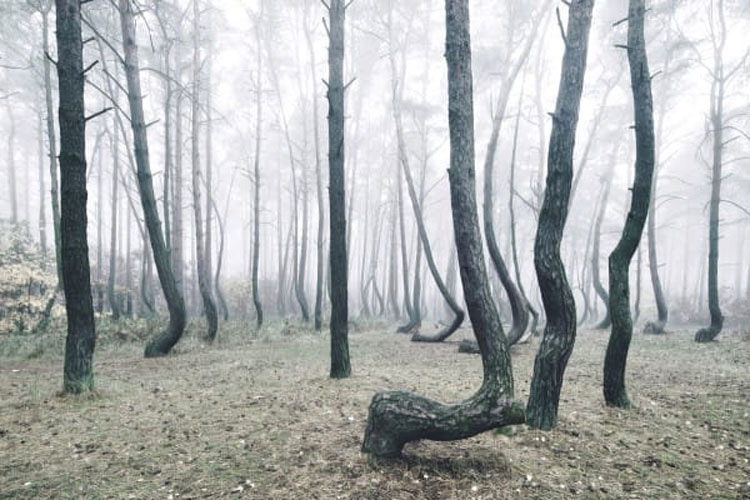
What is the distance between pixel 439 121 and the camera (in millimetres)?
18703

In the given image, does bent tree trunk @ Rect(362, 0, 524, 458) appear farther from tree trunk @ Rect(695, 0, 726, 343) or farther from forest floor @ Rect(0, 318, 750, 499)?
tree trunk @ Rect(695, 0, 726, 343)

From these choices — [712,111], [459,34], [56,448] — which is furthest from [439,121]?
[56,448]

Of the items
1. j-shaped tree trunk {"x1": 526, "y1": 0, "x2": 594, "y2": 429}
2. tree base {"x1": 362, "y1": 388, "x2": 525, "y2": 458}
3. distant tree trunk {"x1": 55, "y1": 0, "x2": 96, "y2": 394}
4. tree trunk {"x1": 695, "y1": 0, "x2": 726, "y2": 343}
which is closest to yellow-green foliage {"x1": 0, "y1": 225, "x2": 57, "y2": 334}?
distant tree trunk {"x1": 55, "y1": 0, "x2": 96, "y2": 394}

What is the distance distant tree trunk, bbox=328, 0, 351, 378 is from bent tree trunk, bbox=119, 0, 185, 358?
4619 millimetres

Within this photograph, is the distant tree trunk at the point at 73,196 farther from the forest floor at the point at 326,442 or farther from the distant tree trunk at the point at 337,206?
the distant tree trunk at the point at 337,206

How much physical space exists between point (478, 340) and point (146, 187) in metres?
8.31

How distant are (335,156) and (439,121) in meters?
13.4

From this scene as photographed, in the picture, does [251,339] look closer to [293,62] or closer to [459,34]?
[459,34]

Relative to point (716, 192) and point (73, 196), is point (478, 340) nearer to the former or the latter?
point (73, 196)

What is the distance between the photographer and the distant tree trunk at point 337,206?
21.9ft

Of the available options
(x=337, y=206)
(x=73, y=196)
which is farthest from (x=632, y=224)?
(x=73, y=196)

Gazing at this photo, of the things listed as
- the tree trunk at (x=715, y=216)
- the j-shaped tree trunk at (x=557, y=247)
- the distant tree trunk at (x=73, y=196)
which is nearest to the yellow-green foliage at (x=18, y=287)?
the distant tree trunk at (x=73, y=196)

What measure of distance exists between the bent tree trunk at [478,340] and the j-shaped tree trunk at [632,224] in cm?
234

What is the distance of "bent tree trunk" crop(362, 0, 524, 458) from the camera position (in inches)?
133
